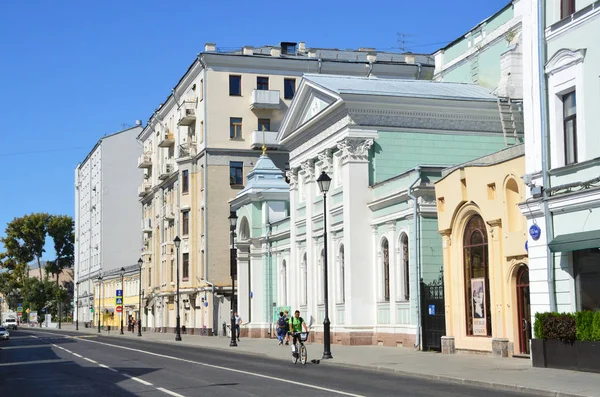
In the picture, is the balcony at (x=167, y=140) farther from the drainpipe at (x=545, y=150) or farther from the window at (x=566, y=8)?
the window at (x=566, y=8)

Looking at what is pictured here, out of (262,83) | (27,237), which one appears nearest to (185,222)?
(262,83)

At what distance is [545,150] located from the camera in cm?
2239

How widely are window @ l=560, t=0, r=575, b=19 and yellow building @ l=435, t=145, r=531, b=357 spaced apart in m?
4.12

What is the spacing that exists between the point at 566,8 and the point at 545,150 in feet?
11.7

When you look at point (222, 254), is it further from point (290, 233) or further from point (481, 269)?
point (481, 269)

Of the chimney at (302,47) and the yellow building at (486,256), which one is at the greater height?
the chimney at (302,47)

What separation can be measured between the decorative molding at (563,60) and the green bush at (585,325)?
605 cm

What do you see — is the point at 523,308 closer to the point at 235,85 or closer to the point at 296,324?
the point at 296,324

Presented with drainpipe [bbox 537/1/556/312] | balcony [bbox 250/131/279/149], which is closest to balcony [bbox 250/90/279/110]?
balcony [bbox 250/131/279/149]

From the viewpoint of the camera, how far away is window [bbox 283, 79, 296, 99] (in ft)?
202

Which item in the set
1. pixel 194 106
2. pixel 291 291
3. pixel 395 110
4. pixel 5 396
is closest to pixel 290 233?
pixel 291 291

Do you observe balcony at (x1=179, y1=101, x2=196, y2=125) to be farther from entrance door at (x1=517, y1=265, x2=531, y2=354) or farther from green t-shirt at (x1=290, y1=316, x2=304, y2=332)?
entrance door at (x1=517, y1=265, x2=531, y2=354)

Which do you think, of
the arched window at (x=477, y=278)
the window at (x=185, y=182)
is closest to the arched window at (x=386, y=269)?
the arched window at (x=477, y=278)

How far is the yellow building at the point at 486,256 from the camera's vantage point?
2528 cm
